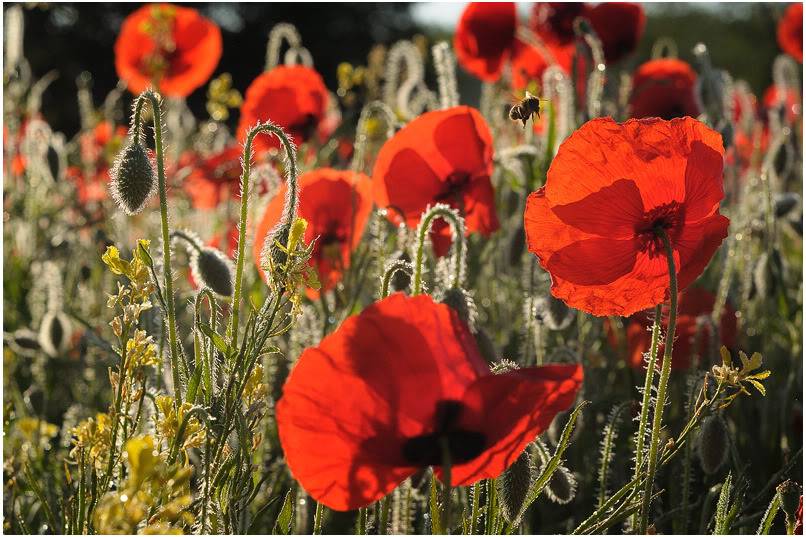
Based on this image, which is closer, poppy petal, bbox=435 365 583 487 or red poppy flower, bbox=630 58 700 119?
poppy petal, bbox=435 365 583 487

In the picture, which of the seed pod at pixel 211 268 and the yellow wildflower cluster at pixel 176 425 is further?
the seed pod at pixel 211 268

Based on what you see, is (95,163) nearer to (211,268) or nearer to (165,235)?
(211,268)

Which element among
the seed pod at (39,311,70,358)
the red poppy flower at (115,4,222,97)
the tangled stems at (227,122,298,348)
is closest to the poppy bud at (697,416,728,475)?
the tangled stems at (227,122,298,348)

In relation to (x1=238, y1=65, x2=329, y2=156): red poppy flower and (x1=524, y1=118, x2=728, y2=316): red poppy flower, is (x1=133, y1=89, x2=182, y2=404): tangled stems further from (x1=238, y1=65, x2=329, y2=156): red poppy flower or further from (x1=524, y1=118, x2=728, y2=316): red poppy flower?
(x1=238, y1=65, x2=329, y2=156): red poppy flower

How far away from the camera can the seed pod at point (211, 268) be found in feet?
4.29

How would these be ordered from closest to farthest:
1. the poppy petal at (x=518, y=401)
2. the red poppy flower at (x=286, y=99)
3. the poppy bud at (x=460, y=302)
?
the poppy petal at (x=518, y=401), the poppy bud at (x=460, y=302), the red poppy flower at (x=286, y=99)

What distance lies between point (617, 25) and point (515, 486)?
1.92 meters

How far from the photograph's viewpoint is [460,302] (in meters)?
1.08

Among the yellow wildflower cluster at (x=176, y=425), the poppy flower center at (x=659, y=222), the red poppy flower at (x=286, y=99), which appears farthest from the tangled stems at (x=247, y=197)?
the red poppy flower at (x=286, y=99)

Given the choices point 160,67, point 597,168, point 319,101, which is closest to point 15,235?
point 160,67

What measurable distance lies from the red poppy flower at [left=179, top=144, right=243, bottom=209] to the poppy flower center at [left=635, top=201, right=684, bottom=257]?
3.53 feet

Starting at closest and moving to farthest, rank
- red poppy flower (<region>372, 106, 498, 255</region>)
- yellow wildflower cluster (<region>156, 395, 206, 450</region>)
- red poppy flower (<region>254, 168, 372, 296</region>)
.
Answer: yellow wildflower cluster (<region>156, 395, 206, 450</region>) → red poppy flower (<region>372, 106, 498, 255</region>) → red poppy flower (<region>254, 168, 372, 296</region>)

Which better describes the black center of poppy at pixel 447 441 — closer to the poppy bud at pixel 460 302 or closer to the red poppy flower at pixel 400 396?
the red poppy flower at pixel 400 396

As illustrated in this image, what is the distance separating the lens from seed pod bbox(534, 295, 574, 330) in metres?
1.50
